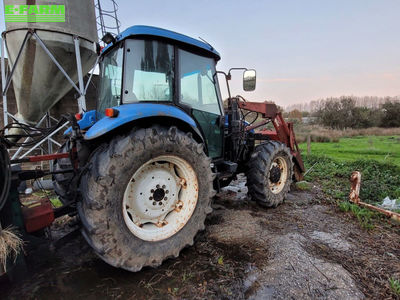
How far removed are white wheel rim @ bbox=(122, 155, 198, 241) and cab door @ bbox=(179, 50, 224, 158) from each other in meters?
0.83

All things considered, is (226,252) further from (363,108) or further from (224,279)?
(363,108)

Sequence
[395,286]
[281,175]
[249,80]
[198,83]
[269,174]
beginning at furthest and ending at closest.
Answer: [281,175]
[269,174]
[249,80]
[198,83]
[395,286]

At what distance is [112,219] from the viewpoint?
1.77 m

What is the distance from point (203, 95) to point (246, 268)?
2041 mm

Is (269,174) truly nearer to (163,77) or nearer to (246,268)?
(246,268)

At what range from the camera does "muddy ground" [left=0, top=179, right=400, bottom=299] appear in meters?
1.77

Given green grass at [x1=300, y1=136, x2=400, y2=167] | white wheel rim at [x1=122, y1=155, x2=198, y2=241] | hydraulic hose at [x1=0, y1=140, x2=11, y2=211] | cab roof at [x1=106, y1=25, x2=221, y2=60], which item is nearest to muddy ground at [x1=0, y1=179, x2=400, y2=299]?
white wheel rim at [x1=122, y1=155, x2=198, y2=241]

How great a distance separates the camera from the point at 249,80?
128 inches

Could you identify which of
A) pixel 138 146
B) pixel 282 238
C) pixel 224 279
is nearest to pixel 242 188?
pixel 282 238

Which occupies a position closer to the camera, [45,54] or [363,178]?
[45,54]

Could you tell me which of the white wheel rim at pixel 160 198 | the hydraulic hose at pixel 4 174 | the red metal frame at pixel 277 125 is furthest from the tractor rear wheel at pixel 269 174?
the hydraulic hose at pixel 4 174

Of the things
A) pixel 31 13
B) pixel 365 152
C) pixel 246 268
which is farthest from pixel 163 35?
pixel 365 152

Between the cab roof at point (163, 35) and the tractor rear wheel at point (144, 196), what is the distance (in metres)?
1.00

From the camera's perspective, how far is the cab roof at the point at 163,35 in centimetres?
227
